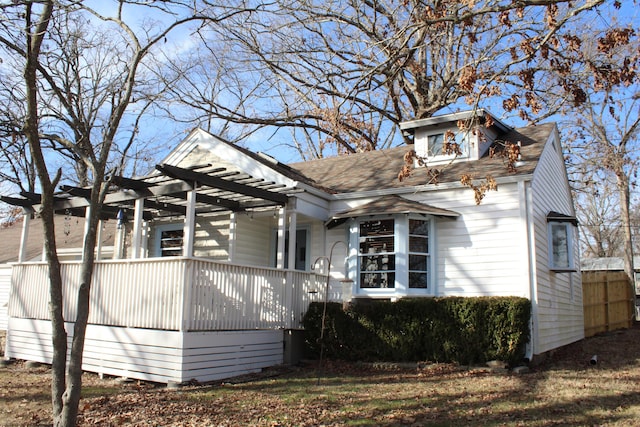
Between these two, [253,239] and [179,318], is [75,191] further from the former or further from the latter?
[253,239]

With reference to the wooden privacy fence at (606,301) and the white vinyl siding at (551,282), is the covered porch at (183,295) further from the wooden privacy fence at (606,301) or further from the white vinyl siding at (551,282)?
the wooden privacy fence at (606,301)

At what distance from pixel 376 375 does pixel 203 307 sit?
10.7 ft

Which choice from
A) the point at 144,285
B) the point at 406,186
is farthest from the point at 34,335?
the point at 406,186

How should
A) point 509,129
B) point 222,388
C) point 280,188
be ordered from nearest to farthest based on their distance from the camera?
point 222,388 < point 280,188 < point 509,129

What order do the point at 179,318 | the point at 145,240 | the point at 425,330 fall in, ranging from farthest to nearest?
the point at 145,240 < the point at 425,330 < the point at 179,318

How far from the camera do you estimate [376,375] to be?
32.1ft

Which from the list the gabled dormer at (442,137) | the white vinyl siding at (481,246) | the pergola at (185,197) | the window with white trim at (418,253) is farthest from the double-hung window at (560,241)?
the pergola at (185,197)

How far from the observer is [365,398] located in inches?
304

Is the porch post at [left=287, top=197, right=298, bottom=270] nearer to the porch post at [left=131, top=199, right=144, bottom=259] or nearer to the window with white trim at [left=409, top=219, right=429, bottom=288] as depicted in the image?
the window with white trim at [left=409, top=219, right=429, bottom=288]

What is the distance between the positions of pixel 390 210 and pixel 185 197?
14.6 ft

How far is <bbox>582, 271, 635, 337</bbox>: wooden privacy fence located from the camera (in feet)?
56.5

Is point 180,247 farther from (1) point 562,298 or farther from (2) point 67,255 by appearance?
(1) point 562,298

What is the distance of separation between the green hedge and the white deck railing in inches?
32.5

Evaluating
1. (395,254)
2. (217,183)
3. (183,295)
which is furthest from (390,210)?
(183,295)
